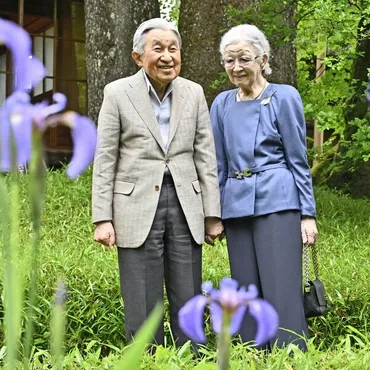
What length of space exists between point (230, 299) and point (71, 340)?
164 inches

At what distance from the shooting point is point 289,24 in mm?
7043

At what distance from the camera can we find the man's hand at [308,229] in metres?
3.40

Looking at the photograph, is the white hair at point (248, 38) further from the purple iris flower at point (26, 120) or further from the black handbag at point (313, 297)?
the purple iris flower at point (26, 120)

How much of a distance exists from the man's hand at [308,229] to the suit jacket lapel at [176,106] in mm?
709

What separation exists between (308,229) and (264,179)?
12.1 inches

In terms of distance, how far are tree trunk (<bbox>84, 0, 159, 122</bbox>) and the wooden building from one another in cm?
304

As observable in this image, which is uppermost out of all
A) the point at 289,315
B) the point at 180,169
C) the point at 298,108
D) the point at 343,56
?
the point at 343,56

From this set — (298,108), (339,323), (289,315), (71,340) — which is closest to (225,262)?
(339,323)

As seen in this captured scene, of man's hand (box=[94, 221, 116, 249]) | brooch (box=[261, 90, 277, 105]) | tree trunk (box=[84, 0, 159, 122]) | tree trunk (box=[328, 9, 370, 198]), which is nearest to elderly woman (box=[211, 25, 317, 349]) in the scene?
brooch (box=[261, 90, 277, 105])

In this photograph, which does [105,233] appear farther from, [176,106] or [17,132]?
[17,132]

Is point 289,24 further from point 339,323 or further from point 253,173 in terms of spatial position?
point 253,173

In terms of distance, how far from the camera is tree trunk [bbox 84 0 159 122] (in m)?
8.23

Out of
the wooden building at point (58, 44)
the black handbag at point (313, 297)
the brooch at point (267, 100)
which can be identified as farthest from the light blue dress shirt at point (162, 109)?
the wooden building at point (58, 44)

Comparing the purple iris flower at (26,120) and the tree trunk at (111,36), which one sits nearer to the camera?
the purple iris flower at (26,120)
